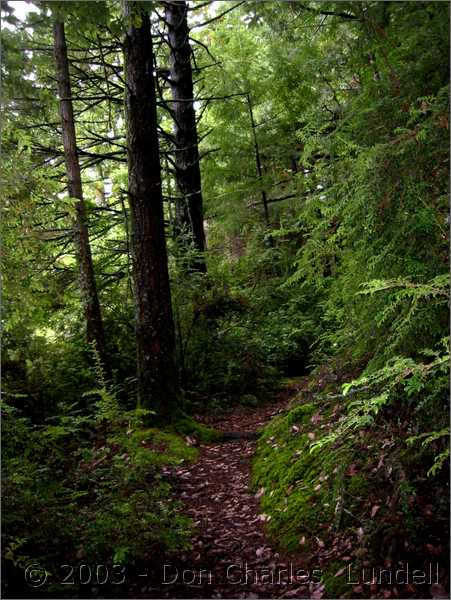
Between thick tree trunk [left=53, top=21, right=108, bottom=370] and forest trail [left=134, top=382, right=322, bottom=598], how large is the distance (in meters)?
3.02

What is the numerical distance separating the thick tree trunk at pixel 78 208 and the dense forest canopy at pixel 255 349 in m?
0.03

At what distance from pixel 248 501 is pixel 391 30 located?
4810 mm

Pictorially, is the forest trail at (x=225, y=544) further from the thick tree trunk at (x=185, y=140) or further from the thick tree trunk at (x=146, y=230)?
the thick tree trunk at (x=185, y=140)

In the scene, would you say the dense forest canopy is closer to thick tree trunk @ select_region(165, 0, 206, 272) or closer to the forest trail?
the forest trail

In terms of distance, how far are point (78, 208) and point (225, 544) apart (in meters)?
5.98

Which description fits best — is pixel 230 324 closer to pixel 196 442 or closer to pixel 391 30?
pixel 196 442

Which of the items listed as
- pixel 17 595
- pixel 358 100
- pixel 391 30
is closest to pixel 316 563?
pixel 17 595

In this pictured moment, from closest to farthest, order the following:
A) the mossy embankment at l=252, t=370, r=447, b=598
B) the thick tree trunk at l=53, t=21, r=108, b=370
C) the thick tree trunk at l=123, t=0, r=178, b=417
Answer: the mossy embankment at l=252, t=370, r=447, b=598 < the thick tree trunk at l=123, t=0, r=178, b=417 < the thick tree trunk at l=53, t=21, r=108, b=370

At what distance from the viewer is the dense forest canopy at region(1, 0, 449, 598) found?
332cm

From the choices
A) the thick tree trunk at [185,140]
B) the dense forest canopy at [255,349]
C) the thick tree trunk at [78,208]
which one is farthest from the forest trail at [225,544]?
the thick tree trunk at [185,140]

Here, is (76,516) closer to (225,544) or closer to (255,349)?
(225,544)

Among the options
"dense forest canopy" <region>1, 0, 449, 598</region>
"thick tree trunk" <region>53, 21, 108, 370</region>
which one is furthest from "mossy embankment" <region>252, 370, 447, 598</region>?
"thick tree trunk" <region>53, 21, 108, 370</region>

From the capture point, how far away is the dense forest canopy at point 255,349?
3316mm

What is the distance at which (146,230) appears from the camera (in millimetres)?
6824
